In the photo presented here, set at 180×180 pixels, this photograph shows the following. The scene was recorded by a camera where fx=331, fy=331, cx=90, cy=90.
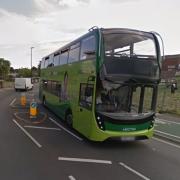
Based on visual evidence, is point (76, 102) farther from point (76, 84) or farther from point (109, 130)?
point (109, 130)

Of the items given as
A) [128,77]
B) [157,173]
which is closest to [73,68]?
[128,77]

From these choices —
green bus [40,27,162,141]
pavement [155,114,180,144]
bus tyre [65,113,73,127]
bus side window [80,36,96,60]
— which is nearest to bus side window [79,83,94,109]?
green bus [40,27,162,141]

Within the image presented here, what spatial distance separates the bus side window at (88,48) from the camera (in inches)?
432

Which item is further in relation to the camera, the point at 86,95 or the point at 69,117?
the point at 69,117

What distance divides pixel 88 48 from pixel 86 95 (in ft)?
5.52

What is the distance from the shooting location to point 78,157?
9156 millimetres

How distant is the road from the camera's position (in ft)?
24.7

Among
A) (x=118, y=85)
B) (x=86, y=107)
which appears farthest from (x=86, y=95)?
(x=118, y=85)

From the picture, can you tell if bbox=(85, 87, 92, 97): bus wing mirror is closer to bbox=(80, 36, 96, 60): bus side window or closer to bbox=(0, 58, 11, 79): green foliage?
bbox=(80, 36, 96, 60): bus side window

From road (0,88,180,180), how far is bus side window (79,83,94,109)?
4.28ft

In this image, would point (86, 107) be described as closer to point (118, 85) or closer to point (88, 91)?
point (88, 91)

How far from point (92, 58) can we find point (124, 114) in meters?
2.13

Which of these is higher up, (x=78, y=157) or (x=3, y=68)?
(x=78, y=157)

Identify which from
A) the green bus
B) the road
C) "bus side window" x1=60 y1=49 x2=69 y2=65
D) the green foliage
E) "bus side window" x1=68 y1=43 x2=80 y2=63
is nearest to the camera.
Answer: the road
